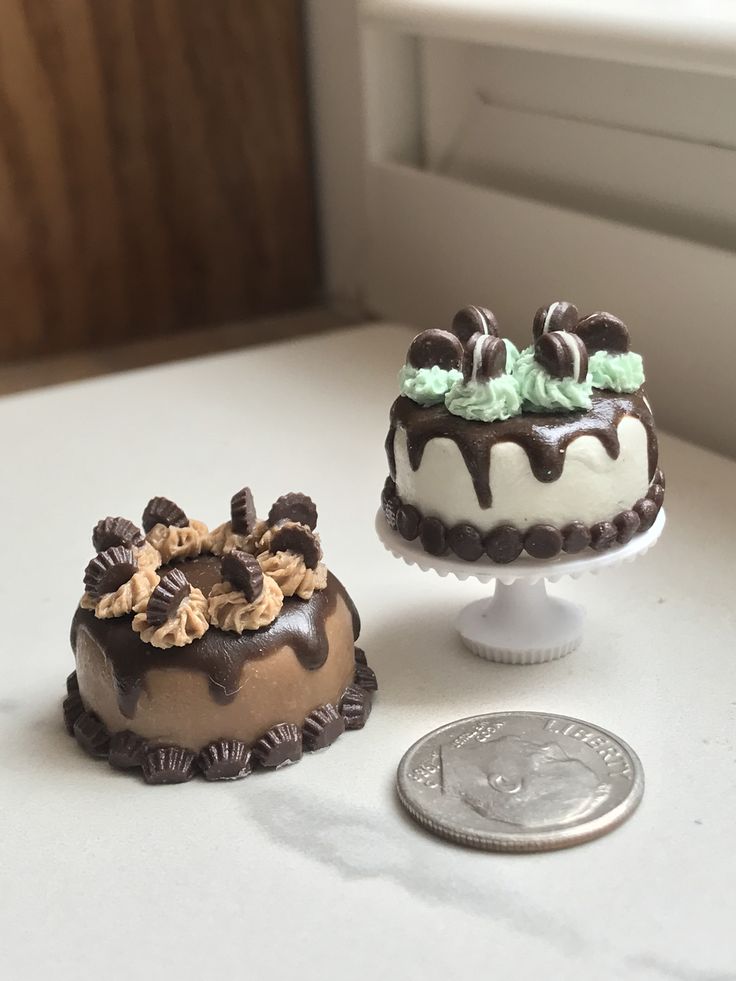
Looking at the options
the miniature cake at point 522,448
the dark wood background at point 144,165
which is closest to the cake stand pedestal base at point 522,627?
the miniature cake at point 522,448

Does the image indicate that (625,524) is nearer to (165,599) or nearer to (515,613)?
(515,613)

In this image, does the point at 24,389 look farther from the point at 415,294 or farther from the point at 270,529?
the point at 270,529

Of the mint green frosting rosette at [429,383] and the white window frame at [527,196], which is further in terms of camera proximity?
the white window frame at [527,196]

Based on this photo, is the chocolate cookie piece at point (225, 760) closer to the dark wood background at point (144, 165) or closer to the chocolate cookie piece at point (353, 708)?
the chocolate cookie piece at point (353, 708)

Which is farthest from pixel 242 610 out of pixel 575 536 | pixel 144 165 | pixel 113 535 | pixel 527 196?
pixel 144 165

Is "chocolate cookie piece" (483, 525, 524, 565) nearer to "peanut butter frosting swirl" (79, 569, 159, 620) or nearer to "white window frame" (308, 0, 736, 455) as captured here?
"peanut butter frosting swirl" (79, 569, 159, 620)

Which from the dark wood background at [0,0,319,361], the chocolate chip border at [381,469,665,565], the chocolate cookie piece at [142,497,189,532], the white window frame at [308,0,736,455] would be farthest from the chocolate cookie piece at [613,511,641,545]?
the dark wood background at [0,0,319,361]
